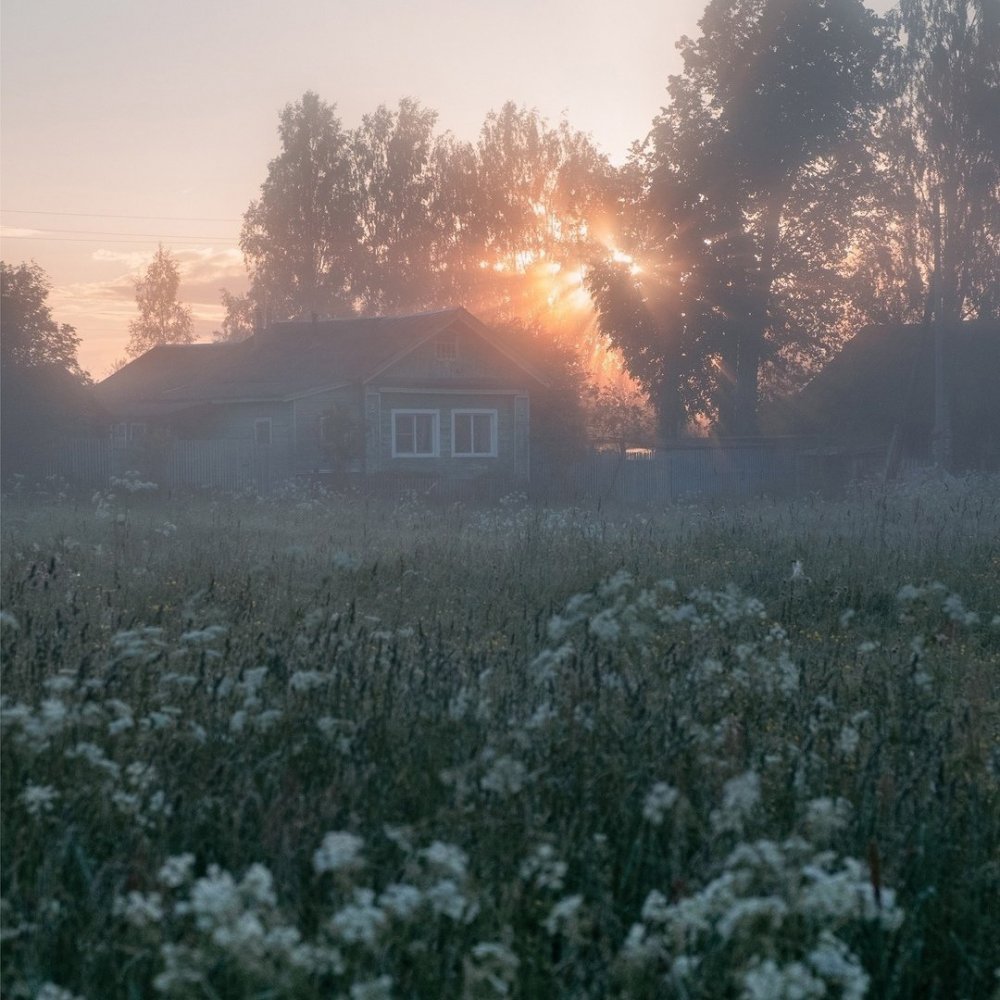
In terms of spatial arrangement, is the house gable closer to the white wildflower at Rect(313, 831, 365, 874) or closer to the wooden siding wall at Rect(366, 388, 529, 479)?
the wooden siding wall at Rect(366, 388, 529, 479)

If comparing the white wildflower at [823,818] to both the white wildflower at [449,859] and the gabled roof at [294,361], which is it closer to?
the white wildflower at [449,859]

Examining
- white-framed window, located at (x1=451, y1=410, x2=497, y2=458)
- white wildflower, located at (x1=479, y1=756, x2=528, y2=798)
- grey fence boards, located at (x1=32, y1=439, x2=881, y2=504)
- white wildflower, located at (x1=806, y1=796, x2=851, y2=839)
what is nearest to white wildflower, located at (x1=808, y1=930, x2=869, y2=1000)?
white wildflower, located at (x1=806, y1=796, x2=851, y2=839)

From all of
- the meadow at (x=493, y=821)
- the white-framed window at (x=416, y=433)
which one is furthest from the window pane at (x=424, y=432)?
the meadow at (x=493, y=821)

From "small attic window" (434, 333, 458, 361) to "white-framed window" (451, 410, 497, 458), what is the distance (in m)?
1.72

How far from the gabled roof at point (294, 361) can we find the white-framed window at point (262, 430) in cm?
85

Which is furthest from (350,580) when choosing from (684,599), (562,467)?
(562,467)

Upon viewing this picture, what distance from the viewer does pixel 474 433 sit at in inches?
1548

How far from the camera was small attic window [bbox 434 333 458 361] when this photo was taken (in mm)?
39250

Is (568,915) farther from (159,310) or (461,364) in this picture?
(159,310)

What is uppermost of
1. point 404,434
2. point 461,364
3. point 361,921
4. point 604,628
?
point 461,364

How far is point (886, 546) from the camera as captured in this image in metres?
13.0

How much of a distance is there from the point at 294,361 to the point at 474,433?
6.15m

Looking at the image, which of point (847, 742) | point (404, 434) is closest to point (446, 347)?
point (404, 434)

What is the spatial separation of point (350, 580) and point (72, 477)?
21.6 meters
